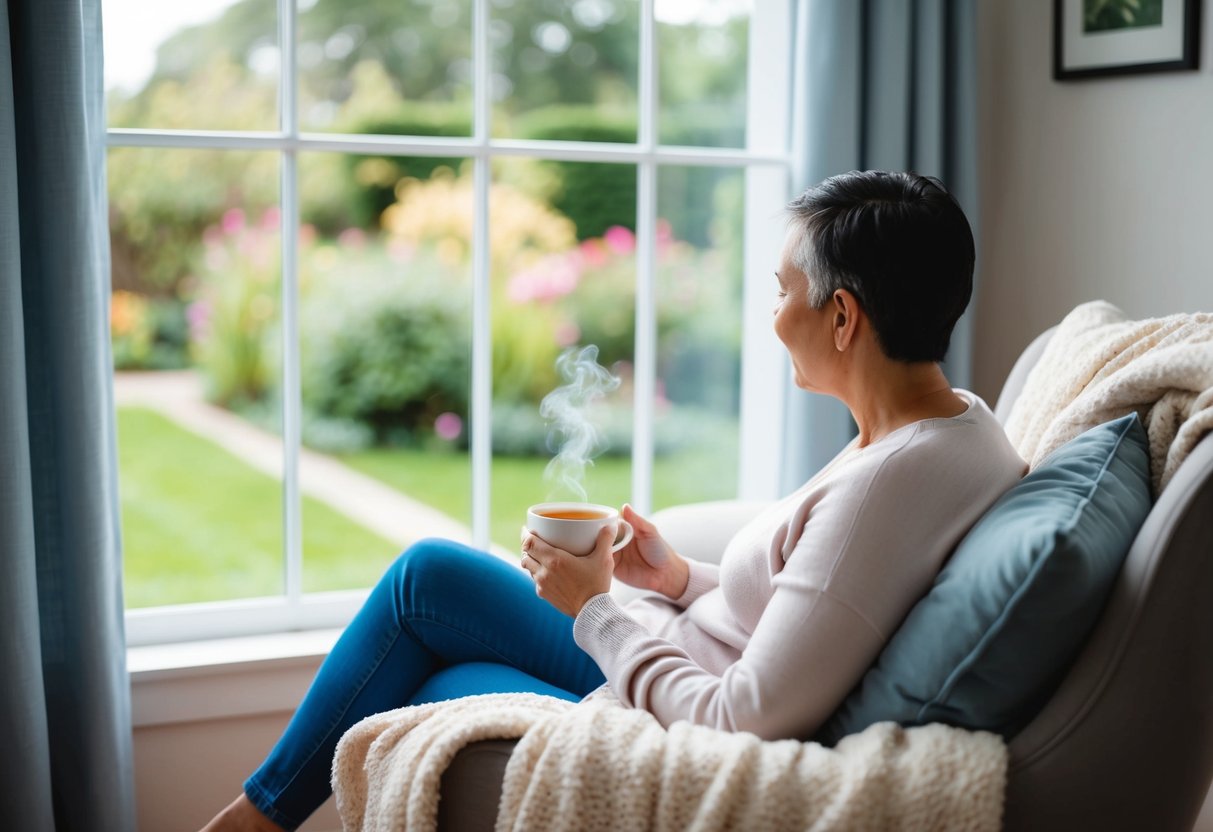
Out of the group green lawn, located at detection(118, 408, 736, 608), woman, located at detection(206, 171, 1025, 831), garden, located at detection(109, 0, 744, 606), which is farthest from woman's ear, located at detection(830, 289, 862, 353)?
green lawn, located at detection(118, 408, 736, 608)

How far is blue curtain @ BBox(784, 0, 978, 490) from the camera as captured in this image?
90.0 inches

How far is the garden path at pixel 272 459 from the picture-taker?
725 centimetres

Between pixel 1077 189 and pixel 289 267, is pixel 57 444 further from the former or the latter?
pixel 1077 189

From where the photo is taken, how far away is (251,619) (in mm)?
2297

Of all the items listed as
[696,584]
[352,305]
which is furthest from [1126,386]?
[352,305]

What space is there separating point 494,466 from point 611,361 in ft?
3.79

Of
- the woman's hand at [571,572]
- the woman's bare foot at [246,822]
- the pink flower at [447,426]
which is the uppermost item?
the woman's hand at [571,572]

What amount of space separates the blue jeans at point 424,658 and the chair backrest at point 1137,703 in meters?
0.68

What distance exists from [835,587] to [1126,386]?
1.55 ft

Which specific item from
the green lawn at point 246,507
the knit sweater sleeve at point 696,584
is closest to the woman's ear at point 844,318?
the knit sweater sleeve at point 696,584

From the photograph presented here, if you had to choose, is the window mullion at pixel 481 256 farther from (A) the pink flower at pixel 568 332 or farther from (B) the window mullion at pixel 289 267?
(A) the pink flower at pixel 568 332

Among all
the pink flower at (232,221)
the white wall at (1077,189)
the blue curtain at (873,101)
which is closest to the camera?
the white wall at (1077,189)

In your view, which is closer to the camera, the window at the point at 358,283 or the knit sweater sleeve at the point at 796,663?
the knit sweater sleeve at the point at 796,663

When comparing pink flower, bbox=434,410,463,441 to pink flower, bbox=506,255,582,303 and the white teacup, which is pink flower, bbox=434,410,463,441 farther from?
the white teacup
